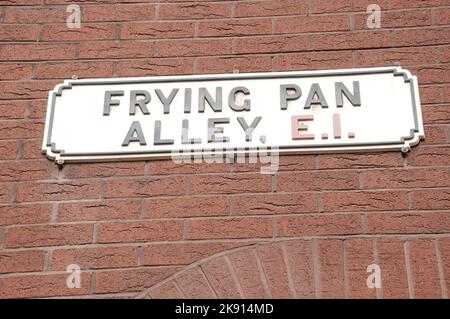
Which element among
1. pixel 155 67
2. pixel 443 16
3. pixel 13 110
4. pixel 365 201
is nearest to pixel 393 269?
pixel 365 201

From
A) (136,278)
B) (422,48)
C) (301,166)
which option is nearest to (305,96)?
(301,166)

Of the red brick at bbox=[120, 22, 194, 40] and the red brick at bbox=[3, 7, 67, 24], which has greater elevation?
the red brick at bbox=[3, 7, 67, 24]

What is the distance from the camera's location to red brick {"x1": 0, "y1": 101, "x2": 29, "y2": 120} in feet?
11.9

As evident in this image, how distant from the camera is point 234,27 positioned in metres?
3.79

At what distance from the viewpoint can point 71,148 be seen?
350 centimetres

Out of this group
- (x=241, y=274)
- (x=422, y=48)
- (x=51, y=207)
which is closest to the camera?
(x=241, y=274)

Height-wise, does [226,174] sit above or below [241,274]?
above

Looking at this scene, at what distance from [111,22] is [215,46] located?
529 millimetres

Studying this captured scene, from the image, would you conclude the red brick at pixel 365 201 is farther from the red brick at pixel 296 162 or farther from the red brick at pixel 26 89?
the red brick at pixel 26 89

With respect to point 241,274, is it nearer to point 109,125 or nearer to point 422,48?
point 109,125

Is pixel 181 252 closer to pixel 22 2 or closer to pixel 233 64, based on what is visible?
pixel 233 64

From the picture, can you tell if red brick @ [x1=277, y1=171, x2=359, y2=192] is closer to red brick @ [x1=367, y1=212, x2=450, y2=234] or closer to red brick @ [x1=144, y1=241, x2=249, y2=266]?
red brick @ [x1=367, y1=212, x2=450, y2=234]

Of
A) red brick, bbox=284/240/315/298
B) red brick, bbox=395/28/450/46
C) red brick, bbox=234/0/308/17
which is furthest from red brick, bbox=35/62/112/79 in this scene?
red brick, bbox=395/28/450/46

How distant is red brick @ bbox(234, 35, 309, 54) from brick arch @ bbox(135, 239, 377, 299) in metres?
0.99
